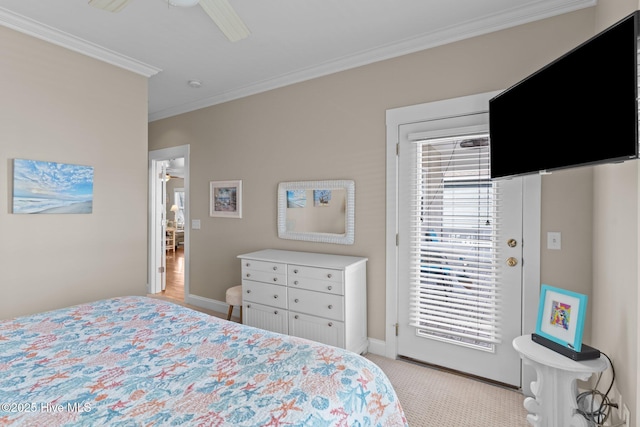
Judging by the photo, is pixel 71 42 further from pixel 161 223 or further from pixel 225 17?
pixel 161 223

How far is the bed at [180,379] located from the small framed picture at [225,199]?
217 cm

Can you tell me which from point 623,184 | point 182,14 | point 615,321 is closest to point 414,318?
point 615,321

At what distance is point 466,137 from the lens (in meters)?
2.49

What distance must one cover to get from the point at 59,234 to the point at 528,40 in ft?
12.5

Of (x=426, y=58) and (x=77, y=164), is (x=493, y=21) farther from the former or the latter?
(x=77, y=164)

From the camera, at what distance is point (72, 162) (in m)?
2.72

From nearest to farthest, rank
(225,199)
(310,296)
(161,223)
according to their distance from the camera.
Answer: (310,296), (225,199), (161,223)

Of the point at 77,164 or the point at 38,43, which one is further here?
the point at 77,164

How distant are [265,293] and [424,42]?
2.52 meters

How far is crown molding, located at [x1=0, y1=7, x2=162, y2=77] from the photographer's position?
2363 millimetres

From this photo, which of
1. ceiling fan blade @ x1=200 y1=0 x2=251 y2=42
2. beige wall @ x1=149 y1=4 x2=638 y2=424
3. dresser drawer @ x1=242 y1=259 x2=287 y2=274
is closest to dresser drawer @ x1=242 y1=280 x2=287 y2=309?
dresser drawer @ x1=242 y1=259 x2=287 y2=274

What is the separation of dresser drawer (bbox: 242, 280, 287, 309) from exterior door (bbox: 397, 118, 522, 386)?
3.38 ft

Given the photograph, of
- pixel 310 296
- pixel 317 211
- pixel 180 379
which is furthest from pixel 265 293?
pixel 180 379

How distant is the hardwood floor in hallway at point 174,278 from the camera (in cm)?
486
